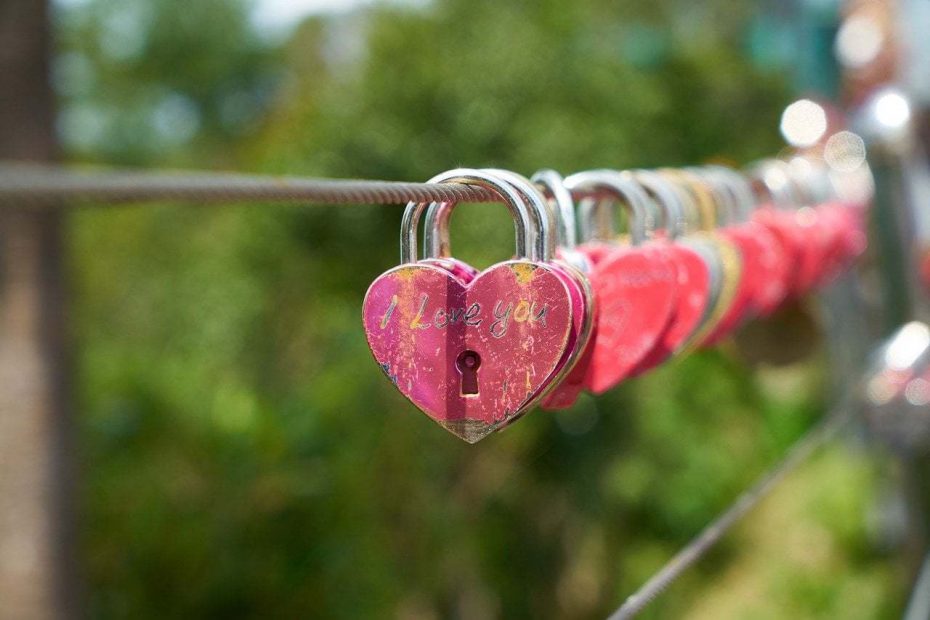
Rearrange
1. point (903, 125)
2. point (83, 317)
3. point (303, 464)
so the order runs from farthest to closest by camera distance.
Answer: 1. point (83, 317)
2. point (303, 464)
3. point (903, 125)

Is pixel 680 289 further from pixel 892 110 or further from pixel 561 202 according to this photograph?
pixel 892 110

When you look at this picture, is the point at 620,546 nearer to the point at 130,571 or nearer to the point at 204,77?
the point at 130,571

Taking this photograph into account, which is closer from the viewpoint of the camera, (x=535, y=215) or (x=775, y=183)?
(x=535, y=215)

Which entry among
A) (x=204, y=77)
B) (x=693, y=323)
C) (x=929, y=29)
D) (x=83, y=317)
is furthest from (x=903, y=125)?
(x=204, y=77)

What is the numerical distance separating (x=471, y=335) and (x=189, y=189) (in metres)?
0.24

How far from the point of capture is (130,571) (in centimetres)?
374

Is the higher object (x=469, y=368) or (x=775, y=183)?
(x=775, y=183)

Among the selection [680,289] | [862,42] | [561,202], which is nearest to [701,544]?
[680,289]

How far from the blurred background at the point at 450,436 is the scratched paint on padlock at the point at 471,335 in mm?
3225

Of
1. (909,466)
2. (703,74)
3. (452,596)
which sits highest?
(703,74)

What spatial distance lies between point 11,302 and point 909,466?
190 centimetres

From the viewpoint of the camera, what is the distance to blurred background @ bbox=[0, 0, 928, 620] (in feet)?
13.0

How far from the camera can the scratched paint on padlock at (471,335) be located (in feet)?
1.73

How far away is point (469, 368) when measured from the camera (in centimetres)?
55
